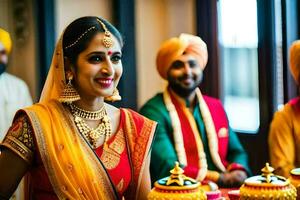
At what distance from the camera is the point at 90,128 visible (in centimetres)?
247

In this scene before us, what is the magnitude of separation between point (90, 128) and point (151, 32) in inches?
111

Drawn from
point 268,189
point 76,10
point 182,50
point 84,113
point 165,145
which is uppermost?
point 76,10

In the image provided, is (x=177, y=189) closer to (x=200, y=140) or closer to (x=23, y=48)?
(x=200, y=140)

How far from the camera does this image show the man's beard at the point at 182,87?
393cm

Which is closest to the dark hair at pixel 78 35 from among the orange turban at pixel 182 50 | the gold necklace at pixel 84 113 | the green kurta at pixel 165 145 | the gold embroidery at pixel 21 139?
the gold necklace at pixel 84 113

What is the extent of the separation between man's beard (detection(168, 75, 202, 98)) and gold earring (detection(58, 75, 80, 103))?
154 centimetres

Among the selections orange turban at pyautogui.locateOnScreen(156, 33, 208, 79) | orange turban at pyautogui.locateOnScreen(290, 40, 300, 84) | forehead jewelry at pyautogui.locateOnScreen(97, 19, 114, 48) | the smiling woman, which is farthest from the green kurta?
forehead jewelry at pyautogui.locateOnScreen(97, 19, 114, 48)

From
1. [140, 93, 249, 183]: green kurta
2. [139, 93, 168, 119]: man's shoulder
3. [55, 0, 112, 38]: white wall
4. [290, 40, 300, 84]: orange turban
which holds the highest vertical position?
[55, 0, 112, 38]: white wall

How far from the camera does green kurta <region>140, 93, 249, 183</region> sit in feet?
12.4

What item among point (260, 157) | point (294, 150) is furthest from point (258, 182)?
point (260, 157)

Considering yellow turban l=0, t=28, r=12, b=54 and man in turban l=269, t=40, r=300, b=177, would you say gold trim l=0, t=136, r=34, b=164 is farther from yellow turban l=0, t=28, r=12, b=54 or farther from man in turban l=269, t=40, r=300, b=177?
yellow turban l=0, t=28, r=12, b=54

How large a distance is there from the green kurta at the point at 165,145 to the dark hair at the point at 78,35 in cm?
135

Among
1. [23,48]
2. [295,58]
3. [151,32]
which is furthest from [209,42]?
[23,48]

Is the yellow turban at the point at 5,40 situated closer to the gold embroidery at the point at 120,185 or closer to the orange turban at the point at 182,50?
the orange turban at the point at 182,50
